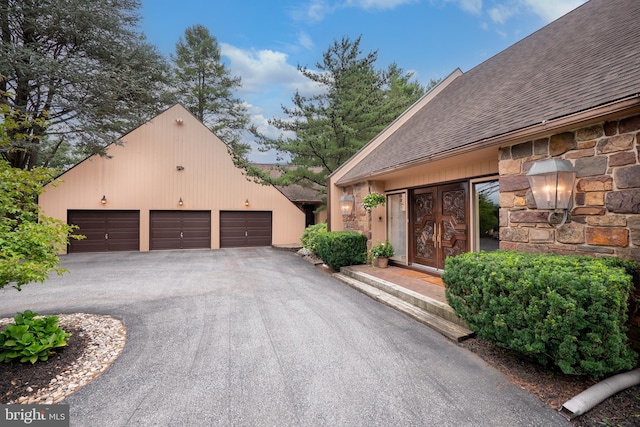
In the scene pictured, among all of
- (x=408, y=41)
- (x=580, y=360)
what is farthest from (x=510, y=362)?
(x=408, y=41)

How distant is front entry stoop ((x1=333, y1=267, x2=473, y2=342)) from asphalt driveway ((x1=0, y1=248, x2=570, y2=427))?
137mm

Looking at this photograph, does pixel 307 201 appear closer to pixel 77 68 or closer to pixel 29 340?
pixel 77 68

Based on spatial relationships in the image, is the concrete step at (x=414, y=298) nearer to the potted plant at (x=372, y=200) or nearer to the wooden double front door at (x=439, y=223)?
the wooden double front door at (x=439, y=223)

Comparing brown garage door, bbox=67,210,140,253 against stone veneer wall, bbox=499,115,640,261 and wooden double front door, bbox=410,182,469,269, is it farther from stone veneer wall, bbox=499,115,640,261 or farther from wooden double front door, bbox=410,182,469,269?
stone veneer wall, bbox=499,115,640,261

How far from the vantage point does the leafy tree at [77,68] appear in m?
8.70

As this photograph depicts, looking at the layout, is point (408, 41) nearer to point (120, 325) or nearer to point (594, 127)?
point (594, 127)

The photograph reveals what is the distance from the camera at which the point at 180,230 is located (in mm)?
12586

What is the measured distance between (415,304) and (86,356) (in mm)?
4202

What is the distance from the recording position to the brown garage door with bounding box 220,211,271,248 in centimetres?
1317

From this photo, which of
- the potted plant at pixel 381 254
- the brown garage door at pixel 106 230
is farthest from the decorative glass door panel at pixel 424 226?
the brown garage door at pixel 106 230

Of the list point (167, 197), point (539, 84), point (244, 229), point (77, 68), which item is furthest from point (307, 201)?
point (539, 84)

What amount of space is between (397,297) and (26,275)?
476cm

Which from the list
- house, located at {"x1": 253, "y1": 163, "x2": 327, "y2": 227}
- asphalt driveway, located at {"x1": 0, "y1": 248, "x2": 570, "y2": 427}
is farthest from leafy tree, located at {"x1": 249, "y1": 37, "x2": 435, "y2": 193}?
asphalt driveway, located at {"x1": 0, "y1": 248, "x2": 570, "y2": 427}

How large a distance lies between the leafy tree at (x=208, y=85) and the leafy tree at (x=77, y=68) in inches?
A: 270
